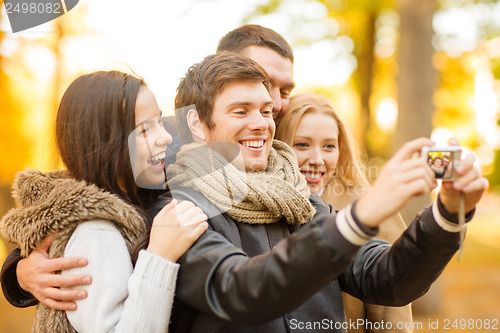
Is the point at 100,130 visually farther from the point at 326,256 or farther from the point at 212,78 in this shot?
the point at 326,256

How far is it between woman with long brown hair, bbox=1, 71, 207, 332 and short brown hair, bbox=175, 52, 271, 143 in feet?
0.65

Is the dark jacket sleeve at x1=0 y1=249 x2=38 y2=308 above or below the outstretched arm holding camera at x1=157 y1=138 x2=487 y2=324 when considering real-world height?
below

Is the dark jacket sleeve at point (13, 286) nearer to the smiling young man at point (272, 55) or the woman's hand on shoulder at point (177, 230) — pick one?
the woman's hand on shoulder at point (177, 230)

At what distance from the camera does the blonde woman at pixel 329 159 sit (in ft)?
9.19

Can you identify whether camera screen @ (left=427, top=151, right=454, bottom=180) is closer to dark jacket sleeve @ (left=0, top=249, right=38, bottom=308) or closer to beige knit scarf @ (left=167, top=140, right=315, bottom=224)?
beige knit scarf @ (left=167, top=140, right=315, bottom=224)

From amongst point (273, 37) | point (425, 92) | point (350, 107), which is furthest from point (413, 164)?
point (350, 107)

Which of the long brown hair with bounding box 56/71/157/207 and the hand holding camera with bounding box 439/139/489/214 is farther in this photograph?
the long brown hair with bounding box 56/71/157/207

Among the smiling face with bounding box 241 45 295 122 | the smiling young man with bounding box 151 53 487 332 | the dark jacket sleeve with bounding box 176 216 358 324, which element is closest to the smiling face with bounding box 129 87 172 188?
the smiling young man with bounding box 151 53 487 332

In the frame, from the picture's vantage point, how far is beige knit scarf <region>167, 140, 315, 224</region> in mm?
2066

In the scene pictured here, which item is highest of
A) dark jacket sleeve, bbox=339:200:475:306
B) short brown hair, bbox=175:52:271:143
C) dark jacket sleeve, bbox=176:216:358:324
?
short brown hair, bbox=175:52:271:143

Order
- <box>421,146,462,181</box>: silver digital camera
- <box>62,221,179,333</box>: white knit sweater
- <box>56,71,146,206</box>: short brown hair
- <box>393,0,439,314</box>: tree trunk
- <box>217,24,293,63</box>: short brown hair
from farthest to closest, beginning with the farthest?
1. <box>393,0,439,314</box>: tree trunk
2. <box>217,24,293,63</box>: short brown hair
3. <box>56,71,146,206</box>: short brown hair
4. <box>62,221,179,333</box>: white knit sweater
5. <box>421,146,462,181</box>: silver digital camera

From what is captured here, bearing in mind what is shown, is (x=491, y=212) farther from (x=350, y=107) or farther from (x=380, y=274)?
(x=380, y=274)

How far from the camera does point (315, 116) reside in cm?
308

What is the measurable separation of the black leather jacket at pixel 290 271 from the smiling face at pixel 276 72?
0.80 metres
